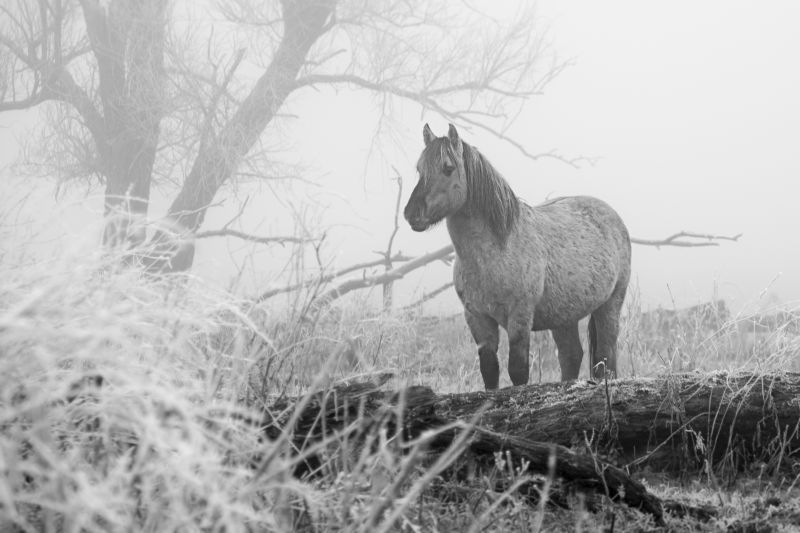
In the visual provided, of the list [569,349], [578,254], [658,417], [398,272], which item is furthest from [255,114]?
[658,417]

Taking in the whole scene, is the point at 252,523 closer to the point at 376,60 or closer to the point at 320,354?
the point at 320,354

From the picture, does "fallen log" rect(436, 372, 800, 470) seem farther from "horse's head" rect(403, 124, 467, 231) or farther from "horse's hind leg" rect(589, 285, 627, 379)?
"horse's hind leg" rect(589, 285, 627, 379)

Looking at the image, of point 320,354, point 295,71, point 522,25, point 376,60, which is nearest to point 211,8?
point 295,71

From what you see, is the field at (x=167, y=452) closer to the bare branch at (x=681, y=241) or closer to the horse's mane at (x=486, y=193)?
the horse's mane at (x=486, y=193)

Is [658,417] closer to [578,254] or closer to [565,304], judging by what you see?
[565,304]

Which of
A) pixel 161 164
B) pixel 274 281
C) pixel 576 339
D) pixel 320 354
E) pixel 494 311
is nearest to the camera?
pixel 274 281

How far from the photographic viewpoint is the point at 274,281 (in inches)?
149

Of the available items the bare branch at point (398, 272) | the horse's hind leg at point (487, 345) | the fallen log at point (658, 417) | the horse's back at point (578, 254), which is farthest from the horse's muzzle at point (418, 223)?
the bare branch at point (398, 272)

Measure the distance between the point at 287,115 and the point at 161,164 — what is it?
9.85 feet

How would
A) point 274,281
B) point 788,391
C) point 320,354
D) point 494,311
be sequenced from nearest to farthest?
1. point 274,281
2. point 788,391
3. point 494,311
4. point 320,354

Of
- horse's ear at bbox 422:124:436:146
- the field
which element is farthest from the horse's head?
the field

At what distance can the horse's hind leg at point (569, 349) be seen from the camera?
627cm

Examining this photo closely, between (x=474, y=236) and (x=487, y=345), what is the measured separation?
666 millimetres

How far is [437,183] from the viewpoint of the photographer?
4.63m
